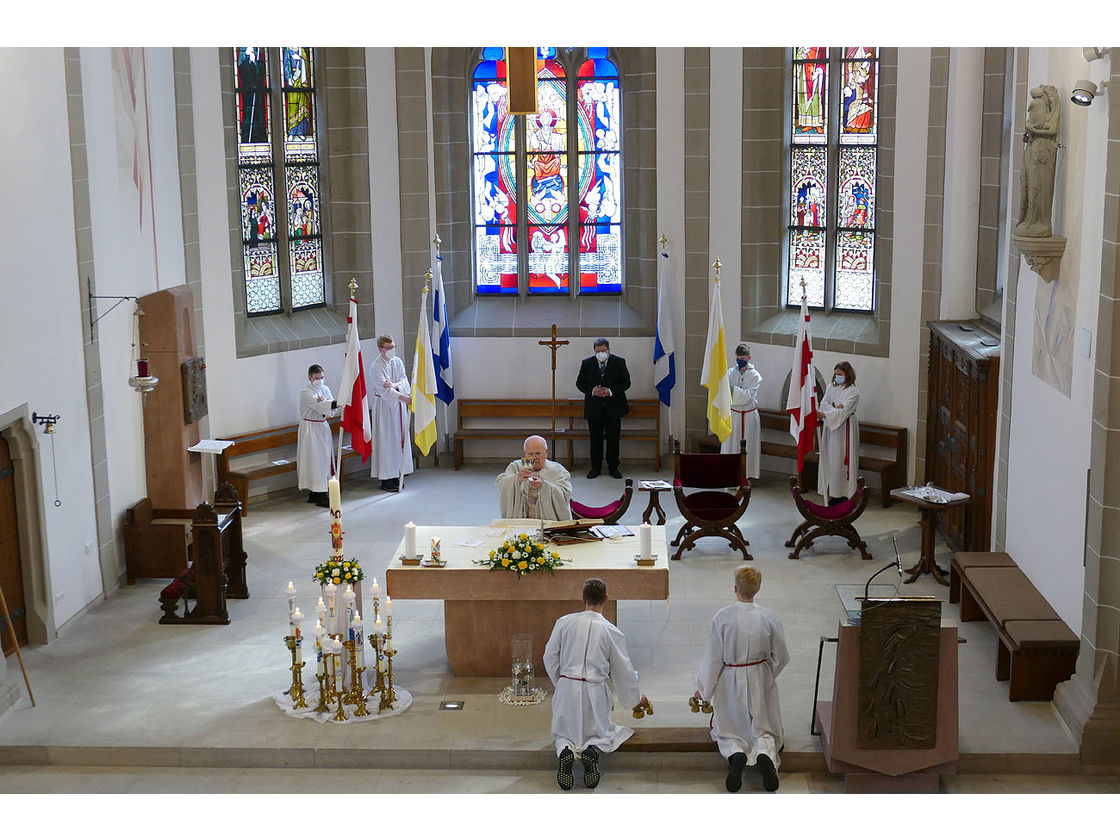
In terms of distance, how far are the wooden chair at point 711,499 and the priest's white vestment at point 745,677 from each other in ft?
14.4

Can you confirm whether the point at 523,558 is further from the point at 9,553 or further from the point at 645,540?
the point at 9,553

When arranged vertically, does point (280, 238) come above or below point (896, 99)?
below

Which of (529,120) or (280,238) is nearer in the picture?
(280,238)

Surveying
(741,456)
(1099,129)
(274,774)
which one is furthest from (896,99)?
(274,774)

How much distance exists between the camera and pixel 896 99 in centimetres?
1541

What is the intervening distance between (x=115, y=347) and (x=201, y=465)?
184 cm

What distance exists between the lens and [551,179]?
17969 mm

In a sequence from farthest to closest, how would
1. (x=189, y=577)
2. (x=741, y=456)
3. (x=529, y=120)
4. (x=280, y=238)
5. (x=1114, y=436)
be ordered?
(x=529, y=120) → (x=280, y=238) → (x=741, y=456) → (x=189, y=577) → (x=1114, y=436)

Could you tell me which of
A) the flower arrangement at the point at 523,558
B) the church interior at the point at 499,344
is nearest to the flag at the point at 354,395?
Answer: the church interior at the point at 499,344

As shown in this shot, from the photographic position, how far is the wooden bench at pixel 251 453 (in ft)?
50.6

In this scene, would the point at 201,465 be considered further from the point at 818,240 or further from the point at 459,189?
the point at 818,240

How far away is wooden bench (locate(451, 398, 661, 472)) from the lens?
57.1ft

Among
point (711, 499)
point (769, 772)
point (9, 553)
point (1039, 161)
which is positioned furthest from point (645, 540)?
point (9, 553)

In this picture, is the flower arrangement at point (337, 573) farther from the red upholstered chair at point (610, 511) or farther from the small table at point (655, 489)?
the small table at point (655, 489)
